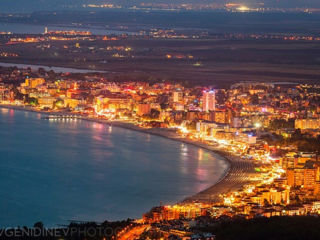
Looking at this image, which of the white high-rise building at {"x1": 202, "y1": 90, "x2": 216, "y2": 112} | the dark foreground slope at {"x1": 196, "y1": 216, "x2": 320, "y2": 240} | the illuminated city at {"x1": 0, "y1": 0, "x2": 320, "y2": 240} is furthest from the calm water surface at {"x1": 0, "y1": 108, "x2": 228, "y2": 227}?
the white high-rise building at {"x1": 202, "y1": 90, "x2": 216, "y2": 112}

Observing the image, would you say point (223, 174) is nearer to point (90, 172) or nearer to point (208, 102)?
point (90, 172)

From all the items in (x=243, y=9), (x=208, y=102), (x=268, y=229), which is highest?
(x=243, y=9)

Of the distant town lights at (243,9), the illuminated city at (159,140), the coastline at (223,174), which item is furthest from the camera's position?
the distant town lights at (243,9)

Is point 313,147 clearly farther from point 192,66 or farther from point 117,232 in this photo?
point 192,66

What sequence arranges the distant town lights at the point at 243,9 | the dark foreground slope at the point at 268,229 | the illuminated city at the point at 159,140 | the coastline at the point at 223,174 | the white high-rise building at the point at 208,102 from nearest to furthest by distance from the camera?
the dark foreground slope at the point at 268,229, the illuminated city at the point at 159,140, the coastline at the point at 223,174, the white high-rise building at the point at 208,102, the distant town lights at the point at 243,9

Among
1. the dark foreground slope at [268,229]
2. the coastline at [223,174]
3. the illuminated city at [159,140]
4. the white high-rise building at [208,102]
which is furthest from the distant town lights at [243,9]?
the dark foreground slope at [268,229]

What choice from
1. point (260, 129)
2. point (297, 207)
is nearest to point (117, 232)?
point (297, 207)

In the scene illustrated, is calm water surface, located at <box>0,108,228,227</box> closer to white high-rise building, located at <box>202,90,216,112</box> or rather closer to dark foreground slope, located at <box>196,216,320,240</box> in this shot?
dark foreground slope, located at <box>196,216,320,240</box>

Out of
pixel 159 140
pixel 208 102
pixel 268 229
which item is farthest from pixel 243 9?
pixel 268 229

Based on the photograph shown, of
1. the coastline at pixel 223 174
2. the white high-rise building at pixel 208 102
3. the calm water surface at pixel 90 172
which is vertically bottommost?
the calm water surface at pixel 90 172

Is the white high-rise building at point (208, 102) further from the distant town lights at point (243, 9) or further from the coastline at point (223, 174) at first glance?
the distant town lights at point (243, 9)
